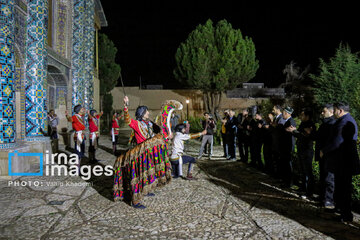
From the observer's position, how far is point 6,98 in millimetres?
6559

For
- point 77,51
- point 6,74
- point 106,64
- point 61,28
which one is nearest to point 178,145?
point 6,74

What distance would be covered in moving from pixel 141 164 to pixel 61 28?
34.7 feet

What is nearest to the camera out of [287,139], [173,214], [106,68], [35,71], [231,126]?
[173,214]

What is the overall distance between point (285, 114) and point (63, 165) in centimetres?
671

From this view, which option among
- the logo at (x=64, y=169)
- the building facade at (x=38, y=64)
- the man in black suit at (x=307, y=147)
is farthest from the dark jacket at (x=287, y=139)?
the building facade at (x=38, y=64)

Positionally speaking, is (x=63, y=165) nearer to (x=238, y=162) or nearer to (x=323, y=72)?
(x=238, y=162)

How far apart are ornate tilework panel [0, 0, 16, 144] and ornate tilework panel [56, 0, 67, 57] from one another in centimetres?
568

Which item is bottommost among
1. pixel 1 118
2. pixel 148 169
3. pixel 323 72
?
pixel 148 169

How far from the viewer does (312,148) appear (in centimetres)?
520

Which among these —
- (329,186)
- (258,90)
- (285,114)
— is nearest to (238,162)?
(285,114)

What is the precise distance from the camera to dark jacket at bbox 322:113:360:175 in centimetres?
385

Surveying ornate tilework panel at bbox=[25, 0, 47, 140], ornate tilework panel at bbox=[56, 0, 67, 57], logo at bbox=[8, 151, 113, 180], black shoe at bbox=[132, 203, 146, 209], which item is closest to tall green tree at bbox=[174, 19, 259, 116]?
ornate tilework panel at bbox=[56, 0, 67, 57]

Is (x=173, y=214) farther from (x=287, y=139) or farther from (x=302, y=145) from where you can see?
(x=287, y=139)

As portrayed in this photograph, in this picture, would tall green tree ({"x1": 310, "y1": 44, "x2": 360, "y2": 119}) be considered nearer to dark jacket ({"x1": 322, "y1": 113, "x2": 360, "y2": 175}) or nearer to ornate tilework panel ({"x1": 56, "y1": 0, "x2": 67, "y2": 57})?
dark jacket ({"x1": 322, "y1": 113, "x2": 360, "y2": 175})
